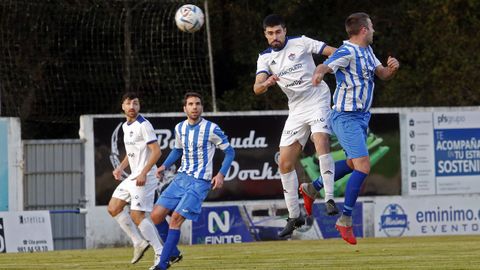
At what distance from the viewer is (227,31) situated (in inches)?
1416

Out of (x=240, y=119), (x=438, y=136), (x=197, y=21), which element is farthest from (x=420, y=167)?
(x=197, y=21)

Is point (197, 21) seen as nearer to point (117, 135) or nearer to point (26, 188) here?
point (117, 135)

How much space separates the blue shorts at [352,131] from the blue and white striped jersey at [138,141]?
4.29 metres

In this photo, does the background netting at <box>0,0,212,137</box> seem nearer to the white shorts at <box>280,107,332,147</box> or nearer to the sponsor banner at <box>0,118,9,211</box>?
the sponsor banner at <box>0,118,9,211</box>

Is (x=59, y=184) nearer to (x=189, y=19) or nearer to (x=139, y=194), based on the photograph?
(x=189, y=19)

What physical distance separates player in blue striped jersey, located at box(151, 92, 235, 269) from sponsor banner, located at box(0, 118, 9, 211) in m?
9.83

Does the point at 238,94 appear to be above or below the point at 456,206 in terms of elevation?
above

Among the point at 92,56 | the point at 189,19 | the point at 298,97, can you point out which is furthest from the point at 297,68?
the point at 92,56

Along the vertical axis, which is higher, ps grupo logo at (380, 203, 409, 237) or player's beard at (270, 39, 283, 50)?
player's beard at (270, 39, 283, 50)

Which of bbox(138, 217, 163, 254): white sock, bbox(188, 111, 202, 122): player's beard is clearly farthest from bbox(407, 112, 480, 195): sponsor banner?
bbox(188, 111, 202, 122): player's beard

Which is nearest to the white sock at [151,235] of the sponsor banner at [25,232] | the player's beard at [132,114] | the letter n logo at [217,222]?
the player's beard at [132,114]

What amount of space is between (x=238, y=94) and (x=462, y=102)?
19.6 ft

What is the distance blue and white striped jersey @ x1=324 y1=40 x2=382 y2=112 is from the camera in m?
14.8

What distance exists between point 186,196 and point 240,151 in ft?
35.1
